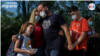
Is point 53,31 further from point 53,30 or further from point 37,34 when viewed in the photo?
point 37,34

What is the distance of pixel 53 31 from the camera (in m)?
2.07

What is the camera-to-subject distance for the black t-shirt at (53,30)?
205 cm

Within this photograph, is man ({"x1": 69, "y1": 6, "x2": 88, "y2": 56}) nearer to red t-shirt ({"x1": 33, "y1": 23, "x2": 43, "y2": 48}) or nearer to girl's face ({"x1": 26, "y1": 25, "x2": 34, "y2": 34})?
red t-shirt ({"x1": 33, "y1": 23, "x2": 43, "y2": 48})

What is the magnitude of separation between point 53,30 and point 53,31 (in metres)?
0.02

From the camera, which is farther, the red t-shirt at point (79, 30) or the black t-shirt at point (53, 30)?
the red t-shirt at point (79, 30)

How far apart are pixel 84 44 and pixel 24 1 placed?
2.06 metres

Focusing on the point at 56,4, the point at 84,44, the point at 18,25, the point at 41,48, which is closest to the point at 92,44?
the point at 84,44

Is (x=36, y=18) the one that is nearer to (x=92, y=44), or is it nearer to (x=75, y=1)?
(x=92, y=44)

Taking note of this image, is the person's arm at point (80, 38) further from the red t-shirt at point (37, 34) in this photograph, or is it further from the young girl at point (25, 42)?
the young girl at point (25, 42)

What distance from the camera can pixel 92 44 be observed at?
2543 millimetres

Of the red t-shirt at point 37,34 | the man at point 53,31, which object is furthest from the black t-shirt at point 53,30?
the red t-shirt at point 37,34

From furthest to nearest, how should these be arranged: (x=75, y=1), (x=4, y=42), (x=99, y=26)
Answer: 1. (x=99, y=26)
2. (x=75, y=1)
3. (x=4, y=42)

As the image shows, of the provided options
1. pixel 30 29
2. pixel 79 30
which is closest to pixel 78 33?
pixel 79 30

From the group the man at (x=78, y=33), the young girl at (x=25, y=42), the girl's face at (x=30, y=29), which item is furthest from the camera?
the man at (x=78, y=33)
